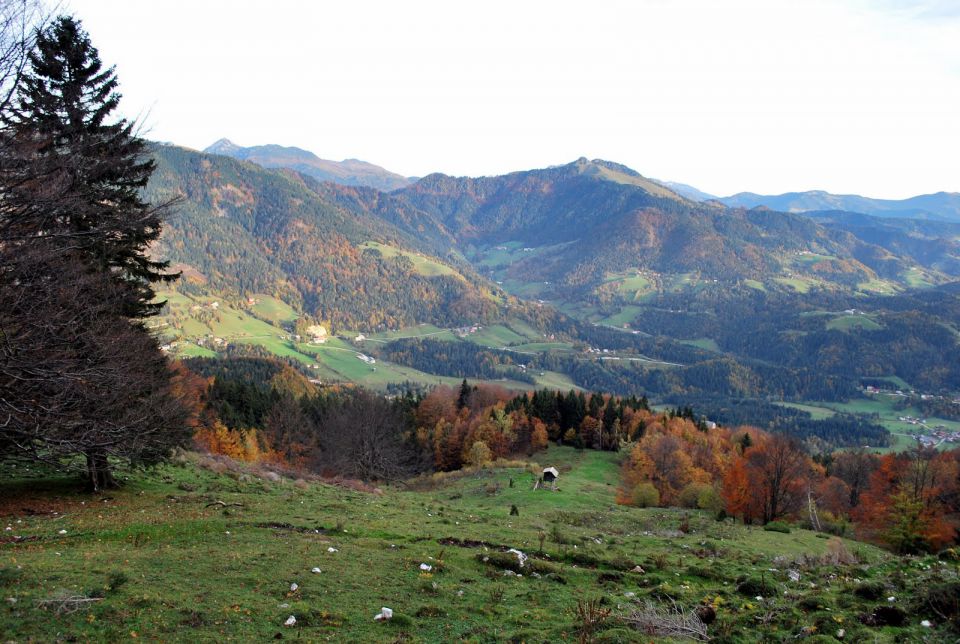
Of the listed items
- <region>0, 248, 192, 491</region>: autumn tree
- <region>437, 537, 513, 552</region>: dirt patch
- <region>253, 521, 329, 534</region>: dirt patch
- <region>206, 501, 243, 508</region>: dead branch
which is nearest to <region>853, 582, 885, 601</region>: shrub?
<region>437, 537, 513, 552</region>: dirt patch

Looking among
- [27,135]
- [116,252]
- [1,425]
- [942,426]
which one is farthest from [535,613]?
[942,426]

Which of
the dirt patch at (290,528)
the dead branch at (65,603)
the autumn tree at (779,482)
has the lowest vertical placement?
the autumn tree at (779,482)

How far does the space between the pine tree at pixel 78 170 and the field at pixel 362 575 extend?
7.40 m

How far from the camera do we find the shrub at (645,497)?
45500mm

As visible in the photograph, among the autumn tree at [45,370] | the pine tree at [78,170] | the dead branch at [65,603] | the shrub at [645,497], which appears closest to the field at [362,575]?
the dead branch at [65,603]

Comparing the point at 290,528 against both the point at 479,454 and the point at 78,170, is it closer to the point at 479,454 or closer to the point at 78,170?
the point at 78,170

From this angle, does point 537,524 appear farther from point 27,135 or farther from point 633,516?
point 27,135

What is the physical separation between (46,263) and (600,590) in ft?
53.1

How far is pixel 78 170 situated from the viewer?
1116 cm

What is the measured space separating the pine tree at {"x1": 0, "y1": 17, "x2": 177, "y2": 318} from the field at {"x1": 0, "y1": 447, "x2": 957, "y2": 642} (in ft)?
24.3

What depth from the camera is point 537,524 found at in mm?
27781

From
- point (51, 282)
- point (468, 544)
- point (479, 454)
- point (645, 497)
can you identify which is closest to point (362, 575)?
point (468, 544)

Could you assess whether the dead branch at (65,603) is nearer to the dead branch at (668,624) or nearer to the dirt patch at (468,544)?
the dead branch at (668,624)

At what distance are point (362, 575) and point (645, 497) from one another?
1460 inches
